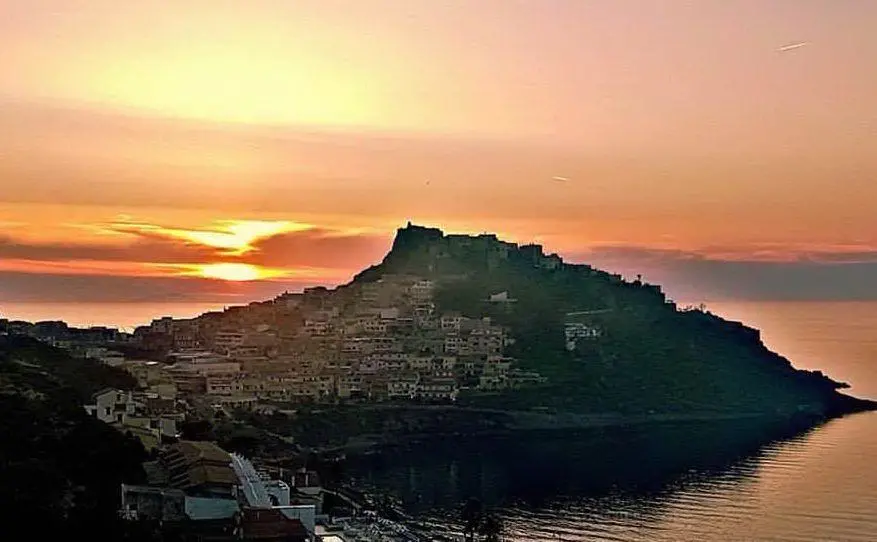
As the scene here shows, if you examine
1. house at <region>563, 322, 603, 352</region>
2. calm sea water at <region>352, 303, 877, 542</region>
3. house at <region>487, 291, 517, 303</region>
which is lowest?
calm sea water at <region>352, 303, 877, 542</region>

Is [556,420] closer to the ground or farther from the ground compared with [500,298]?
closer to the ground

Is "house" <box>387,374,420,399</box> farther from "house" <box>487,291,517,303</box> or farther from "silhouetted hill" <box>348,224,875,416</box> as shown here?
"house" <box>487,291,517,303</box>

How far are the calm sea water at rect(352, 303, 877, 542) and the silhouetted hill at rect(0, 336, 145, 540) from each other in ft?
38.3

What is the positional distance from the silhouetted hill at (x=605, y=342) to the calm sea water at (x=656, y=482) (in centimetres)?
727

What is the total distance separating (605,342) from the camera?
75.0 metres

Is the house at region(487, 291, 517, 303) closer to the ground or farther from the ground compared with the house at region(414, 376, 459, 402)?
farther from the ground

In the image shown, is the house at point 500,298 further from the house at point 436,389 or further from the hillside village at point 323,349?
the house at point 436,389

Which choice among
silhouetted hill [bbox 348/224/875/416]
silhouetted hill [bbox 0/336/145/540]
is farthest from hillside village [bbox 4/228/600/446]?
silhouetted hill [bbox 0/336/145/540]

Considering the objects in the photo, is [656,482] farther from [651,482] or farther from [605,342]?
[605,342]

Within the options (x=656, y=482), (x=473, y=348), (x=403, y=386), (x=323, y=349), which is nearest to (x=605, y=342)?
(x=473, y=348)

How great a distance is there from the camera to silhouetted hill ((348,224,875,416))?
65375 millimetres

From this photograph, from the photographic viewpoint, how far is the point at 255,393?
2265 inches

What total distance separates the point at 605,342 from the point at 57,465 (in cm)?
5811

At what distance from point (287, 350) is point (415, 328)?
10.1 metres
